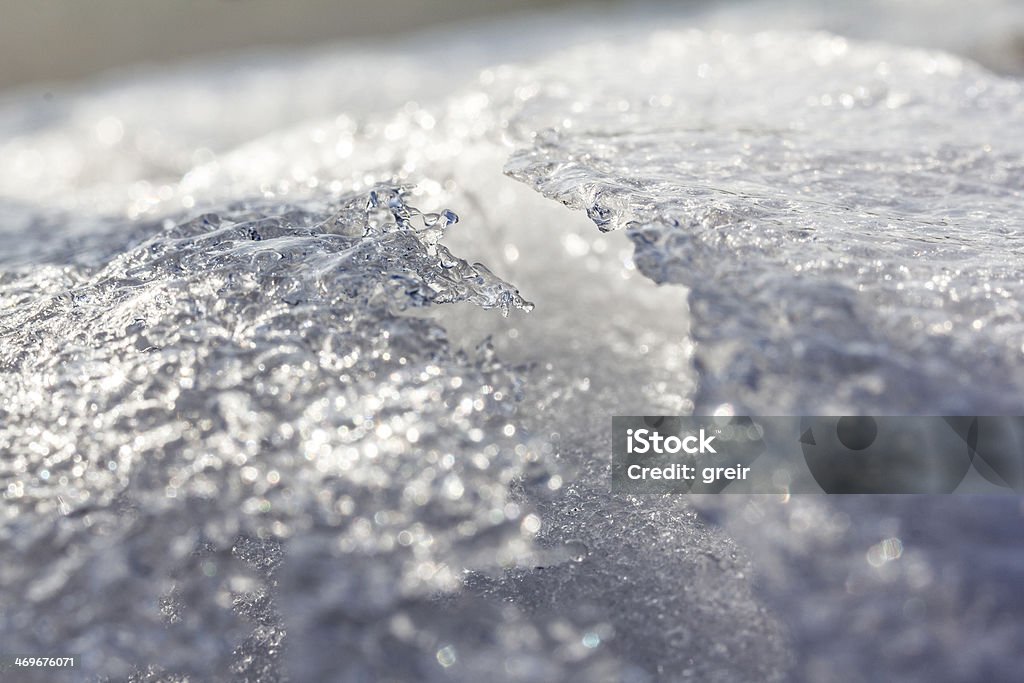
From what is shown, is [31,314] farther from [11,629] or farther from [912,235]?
[912,235]

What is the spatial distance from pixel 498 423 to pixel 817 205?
18.4 inches

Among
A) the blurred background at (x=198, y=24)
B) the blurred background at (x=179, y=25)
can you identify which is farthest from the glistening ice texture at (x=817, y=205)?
the blurred background at (x=179, y=25)

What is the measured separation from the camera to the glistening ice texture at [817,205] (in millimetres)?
735

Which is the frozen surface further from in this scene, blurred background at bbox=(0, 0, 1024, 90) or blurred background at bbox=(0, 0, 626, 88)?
blurred background at bbox=(0, 0, 626, 88)

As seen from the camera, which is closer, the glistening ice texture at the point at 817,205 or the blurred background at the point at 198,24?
the glistening ice texture at the point at 817,205

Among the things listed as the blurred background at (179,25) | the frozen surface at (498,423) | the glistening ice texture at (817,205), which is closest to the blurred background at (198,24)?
the blurred background at (179,25)

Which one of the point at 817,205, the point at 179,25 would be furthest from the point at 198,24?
the point at 817,205

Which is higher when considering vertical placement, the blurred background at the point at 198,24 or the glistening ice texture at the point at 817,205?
the glistening ice texture at the point at 817,205

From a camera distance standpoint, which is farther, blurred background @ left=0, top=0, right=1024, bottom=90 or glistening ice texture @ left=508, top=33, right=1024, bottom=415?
blurred background @ left=0, top=0, right=1024, bottom=90

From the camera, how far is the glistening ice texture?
73cm

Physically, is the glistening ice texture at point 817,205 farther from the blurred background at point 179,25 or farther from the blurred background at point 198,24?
the blurred background at point 179,25

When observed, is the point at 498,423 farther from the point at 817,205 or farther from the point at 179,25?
the point at 179,25

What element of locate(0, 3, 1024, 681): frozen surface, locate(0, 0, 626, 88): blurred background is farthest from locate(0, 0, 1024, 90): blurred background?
locate(0, 3, 1024, 681): frozen surface

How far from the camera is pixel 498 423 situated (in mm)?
834
